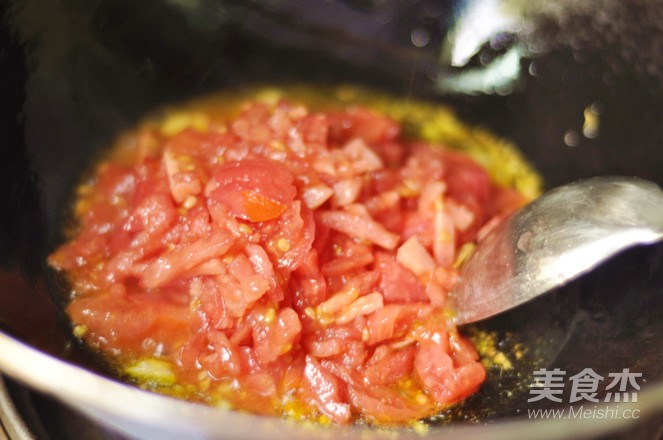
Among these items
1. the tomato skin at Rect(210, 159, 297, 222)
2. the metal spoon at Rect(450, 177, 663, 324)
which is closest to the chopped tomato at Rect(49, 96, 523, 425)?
the tomato skin at Rect(210, 159, 297, 222)

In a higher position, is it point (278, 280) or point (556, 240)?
point (556, 240)

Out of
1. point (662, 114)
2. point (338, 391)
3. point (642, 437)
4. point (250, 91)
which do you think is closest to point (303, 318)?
point (338, 391)

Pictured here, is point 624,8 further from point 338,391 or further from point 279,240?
point 338,391
